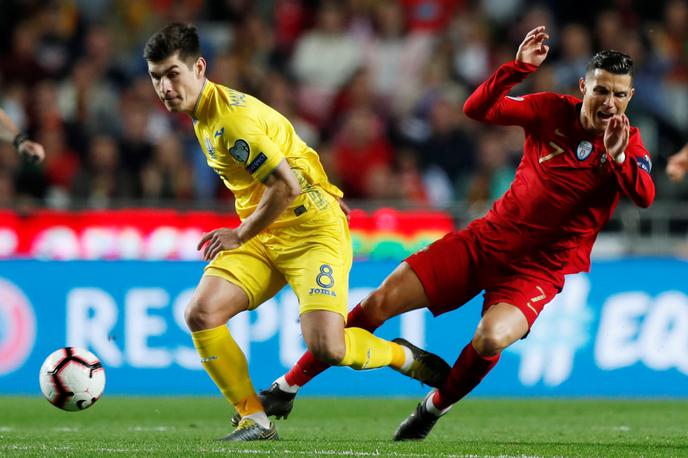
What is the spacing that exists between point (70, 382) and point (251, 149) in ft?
5.65

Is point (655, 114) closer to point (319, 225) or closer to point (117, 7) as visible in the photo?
point (117, 7)

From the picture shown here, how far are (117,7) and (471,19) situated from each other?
4263 mm

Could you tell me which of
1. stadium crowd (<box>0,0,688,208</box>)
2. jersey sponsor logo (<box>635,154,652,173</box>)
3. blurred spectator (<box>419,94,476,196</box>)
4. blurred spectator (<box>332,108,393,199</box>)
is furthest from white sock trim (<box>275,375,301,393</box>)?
blurred spectator (<box>419,94,476,196</box>)

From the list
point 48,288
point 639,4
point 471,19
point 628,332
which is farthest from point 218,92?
point 639,4

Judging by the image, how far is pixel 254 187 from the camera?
Answer: 6902 millimetres

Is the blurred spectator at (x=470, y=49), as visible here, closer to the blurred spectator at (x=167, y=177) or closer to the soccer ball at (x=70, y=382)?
the blurred spectator at (x=167, y=177)

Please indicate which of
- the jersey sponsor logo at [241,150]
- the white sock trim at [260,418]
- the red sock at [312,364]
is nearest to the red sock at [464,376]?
the red sock at [312,364]

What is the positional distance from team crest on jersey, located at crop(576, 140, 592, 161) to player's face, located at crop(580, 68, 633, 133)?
0.30 feet

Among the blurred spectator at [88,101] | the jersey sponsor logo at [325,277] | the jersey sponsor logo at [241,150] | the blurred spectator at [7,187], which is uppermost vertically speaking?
the jersey sponsor logo at [241,150]

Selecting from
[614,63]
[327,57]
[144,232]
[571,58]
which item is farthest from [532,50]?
[327,57]

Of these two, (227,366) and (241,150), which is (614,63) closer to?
(241,150)

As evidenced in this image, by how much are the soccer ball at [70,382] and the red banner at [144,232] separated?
4.44 metres

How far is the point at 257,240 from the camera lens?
707 cm

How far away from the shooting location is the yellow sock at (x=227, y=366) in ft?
22.5
